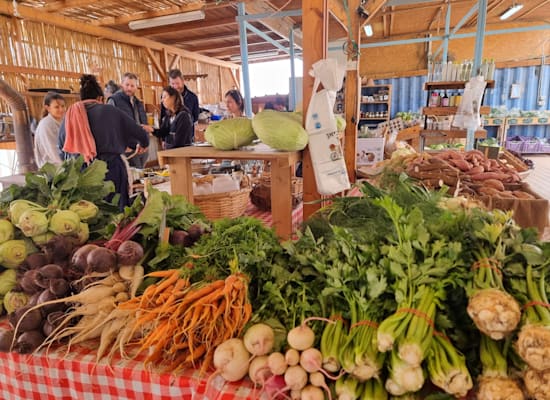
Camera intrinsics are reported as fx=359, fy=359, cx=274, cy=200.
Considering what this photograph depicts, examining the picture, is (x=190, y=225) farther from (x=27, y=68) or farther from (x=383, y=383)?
(x=27, y=68)

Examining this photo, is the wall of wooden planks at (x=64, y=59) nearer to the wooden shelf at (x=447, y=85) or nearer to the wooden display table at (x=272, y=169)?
the wooden display table at (x=272, y=169)

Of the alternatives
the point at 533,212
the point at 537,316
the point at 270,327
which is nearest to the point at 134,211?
the point at 270,327

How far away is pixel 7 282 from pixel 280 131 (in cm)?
150

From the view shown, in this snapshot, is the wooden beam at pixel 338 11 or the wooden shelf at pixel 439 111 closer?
the wooden beam at pixel 338 11

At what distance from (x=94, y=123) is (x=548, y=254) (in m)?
3.16

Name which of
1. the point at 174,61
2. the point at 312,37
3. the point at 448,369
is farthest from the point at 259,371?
the point at 174,61

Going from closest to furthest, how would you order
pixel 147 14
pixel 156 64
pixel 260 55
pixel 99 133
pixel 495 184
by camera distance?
1. pixel 495 184
2. pixel 99 133
3. pixel 147 14
4. pixel 156 64
5. pixel 260 55

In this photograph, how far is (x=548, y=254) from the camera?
0.96m

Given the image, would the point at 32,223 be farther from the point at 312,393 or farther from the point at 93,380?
the point at 312,393

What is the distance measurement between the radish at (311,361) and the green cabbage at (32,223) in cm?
110

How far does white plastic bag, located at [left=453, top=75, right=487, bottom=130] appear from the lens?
4.79 m

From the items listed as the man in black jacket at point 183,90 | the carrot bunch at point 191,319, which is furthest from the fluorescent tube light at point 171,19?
the carrot bunch at point 191,319

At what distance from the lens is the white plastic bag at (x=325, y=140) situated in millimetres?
2223

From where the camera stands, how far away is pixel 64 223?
140 centimetres
